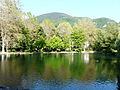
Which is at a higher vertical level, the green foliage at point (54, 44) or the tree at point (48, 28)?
the tree at point (48, 28)

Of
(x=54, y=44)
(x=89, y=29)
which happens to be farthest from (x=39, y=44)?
(x=89, y=29)

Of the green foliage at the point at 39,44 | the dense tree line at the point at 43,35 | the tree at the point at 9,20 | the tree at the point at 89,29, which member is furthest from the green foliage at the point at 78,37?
the tree at the point at 9,20

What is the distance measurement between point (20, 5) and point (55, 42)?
2380 centimetres

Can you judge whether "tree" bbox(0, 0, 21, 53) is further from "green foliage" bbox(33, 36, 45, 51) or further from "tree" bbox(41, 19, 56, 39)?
"tree" bbox(41, 19, 56, 39)

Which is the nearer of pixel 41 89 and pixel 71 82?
pixel 41 89

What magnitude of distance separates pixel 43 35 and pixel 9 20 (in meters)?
25.1

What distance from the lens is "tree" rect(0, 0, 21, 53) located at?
6831 cm

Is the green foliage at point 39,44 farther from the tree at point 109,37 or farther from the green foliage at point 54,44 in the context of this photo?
the tree at point 109,37

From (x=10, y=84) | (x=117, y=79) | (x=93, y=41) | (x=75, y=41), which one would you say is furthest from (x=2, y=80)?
(x=93, y=41)

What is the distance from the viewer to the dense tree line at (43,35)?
6975cm

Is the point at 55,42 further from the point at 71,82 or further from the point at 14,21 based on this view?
the point at 71,82

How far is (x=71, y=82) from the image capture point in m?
25.4

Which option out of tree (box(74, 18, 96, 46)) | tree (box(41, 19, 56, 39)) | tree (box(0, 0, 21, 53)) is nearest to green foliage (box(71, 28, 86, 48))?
tree (box(74, 18, 96, 46))

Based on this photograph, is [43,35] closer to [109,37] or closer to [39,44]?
[39,44]
